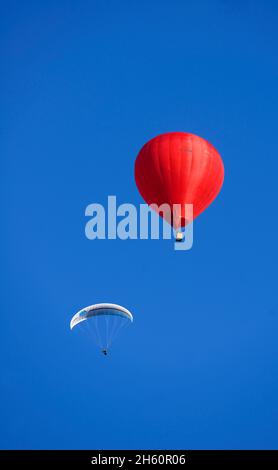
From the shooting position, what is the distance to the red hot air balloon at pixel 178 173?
25891 mm

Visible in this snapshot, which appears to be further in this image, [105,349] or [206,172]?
[105,349]

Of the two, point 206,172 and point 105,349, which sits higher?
point 206,172

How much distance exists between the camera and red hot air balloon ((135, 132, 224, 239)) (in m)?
25.9

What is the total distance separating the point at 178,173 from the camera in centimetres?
2589

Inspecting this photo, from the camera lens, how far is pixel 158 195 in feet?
85.5

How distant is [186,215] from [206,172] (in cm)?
133
